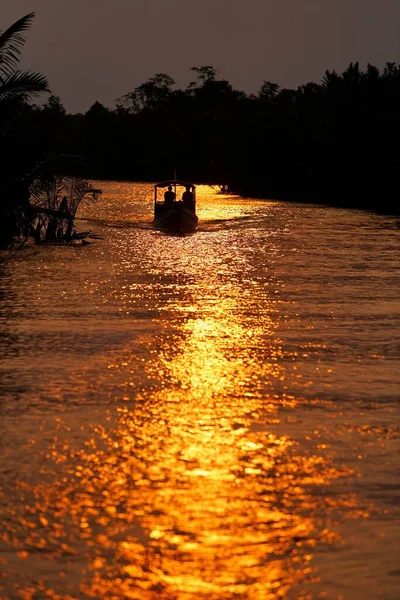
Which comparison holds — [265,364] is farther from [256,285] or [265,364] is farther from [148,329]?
[256,285]

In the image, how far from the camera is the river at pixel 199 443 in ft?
23.4

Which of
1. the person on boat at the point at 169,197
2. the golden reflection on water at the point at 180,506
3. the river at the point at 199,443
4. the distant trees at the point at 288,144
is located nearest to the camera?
the golden reflection on water at the point at 180,506

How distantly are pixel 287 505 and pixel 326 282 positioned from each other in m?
16.8

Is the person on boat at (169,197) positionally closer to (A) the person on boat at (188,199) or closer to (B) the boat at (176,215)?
(B) the boat at (176,215)

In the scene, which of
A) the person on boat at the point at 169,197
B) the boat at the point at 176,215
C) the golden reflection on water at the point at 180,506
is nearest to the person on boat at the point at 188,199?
the boat at the point at 176,215

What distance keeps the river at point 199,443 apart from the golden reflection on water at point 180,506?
2 centimetres

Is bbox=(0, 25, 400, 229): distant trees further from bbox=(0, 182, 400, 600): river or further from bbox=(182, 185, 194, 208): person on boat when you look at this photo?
bbox=(0, 182, 400, 600): river

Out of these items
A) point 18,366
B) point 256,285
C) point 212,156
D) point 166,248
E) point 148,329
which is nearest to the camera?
point 18,366

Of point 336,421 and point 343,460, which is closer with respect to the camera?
point 343,460

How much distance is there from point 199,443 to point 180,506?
1916 mm

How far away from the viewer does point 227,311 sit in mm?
20406

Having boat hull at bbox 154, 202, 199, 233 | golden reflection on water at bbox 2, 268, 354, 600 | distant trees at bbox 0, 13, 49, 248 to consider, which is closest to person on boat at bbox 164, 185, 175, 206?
boat hull at bbox 154, 202, 199, 233

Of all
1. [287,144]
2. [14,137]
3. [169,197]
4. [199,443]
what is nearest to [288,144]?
[287,144]

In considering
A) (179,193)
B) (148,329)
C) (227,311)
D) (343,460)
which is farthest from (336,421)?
(179,193)
